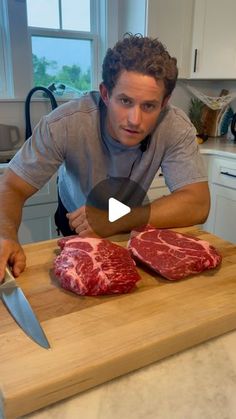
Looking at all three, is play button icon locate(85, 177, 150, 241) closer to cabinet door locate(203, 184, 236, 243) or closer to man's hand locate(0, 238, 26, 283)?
man's hand locate(0, 238, 26, 283)

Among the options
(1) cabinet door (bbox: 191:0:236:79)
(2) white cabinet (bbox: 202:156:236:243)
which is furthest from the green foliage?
(2) white cabinet (bbox: 202:156:236:243)

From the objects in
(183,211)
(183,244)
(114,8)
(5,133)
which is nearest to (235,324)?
(183,244)

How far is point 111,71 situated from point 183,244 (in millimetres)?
566

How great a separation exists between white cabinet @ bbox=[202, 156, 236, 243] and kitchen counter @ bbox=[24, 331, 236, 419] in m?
1.80

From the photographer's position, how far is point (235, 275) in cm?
88

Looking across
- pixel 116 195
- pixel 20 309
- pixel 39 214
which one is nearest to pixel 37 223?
pixel 39 214

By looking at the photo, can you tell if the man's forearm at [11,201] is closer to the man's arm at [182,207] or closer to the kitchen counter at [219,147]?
the man's arm at [182,207]

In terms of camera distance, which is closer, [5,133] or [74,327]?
[74,327]

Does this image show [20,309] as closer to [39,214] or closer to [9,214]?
[9,214]

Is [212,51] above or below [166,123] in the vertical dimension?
above

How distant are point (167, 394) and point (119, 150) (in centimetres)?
90

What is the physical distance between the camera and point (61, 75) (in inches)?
101

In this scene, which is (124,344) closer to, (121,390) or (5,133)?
(121,390)

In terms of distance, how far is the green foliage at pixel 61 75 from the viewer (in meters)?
2.46
